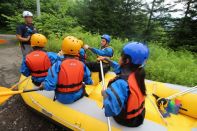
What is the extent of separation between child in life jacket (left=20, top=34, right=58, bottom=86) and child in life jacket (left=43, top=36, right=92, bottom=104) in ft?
2.63

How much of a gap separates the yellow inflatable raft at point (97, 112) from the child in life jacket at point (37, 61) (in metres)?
0.43

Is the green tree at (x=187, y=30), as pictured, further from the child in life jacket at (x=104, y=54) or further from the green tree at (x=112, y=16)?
the child in life jacket at (x=104, y=54)

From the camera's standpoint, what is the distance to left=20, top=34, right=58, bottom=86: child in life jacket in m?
4.42

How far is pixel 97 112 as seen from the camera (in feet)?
12.0

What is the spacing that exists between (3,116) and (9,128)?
1.62 ft

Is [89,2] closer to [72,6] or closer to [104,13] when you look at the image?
[104,13]

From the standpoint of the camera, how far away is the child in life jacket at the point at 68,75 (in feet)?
12.1

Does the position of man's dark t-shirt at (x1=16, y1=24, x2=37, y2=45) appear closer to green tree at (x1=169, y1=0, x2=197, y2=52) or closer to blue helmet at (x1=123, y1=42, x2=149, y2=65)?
blue helmet at (x1=123, y1=42, x2=149, y2=65)

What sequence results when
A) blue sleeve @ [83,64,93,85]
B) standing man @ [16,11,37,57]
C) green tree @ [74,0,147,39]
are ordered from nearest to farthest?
blue sleeve @ [83,64,93,85], standing man @ [16,11,37,57], green tree @ [74,0,147,39]

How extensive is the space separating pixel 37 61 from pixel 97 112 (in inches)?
67.5


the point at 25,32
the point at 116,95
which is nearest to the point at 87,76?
the point at 116,95

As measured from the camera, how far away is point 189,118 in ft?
13.1

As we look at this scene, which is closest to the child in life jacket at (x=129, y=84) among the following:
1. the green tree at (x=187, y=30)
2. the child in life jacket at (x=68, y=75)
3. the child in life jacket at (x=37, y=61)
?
the child in life jacket at (x=68, y=75)

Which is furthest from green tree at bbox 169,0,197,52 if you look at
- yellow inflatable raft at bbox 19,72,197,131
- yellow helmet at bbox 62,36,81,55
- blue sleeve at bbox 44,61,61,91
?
blue sleeve at bbox 44,61,61,91
